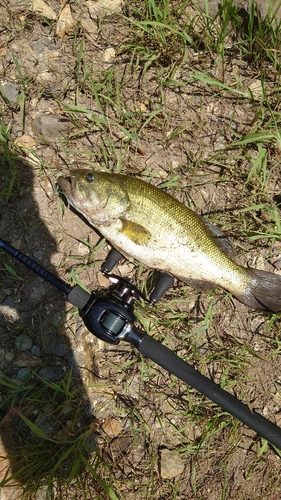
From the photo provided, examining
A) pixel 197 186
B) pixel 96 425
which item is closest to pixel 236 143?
pixel 197 186

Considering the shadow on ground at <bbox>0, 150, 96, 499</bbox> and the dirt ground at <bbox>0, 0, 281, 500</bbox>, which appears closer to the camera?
the shadow on ground at <bbox>0, 150, 96, 499</bbox>

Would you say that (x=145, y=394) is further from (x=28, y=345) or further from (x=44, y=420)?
(x=28, y=345)

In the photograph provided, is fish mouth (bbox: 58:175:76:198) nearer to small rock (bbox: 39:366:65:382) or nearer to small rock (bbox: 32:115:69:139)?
small rock (bbox: 32:115:69:139)

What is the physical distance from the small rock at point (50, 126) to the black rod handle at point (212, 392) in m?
1.96

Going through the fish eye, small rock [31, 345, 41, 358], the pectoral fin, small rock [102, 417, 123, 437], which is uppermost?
the fish eye

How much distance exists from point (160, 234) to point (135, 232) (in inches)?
7.8

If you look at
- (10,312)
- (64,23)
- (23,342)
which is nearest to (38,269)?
(10,312)

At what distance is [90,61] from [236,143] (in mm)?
1557

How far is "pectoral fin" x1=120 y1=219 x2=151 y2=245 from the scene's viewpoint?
3.19 m

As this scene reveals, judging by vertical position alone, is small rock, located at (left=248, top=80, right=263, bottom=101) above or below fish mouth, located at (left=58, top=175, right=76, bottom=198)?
above

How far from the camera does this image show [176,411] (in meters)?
3.47

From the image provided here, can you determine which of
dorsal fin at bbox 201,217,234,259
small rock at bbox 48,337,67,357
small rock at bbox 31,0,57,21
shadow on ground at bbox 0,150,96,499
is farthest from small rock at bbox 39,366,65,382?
small rock at bbox 31,0,57,21

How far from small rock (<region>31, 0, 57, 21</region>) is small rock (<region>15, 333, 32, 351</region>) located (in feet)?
9.60

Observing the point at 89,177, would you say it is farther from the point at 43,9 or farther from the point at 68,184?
the point at 43,9
